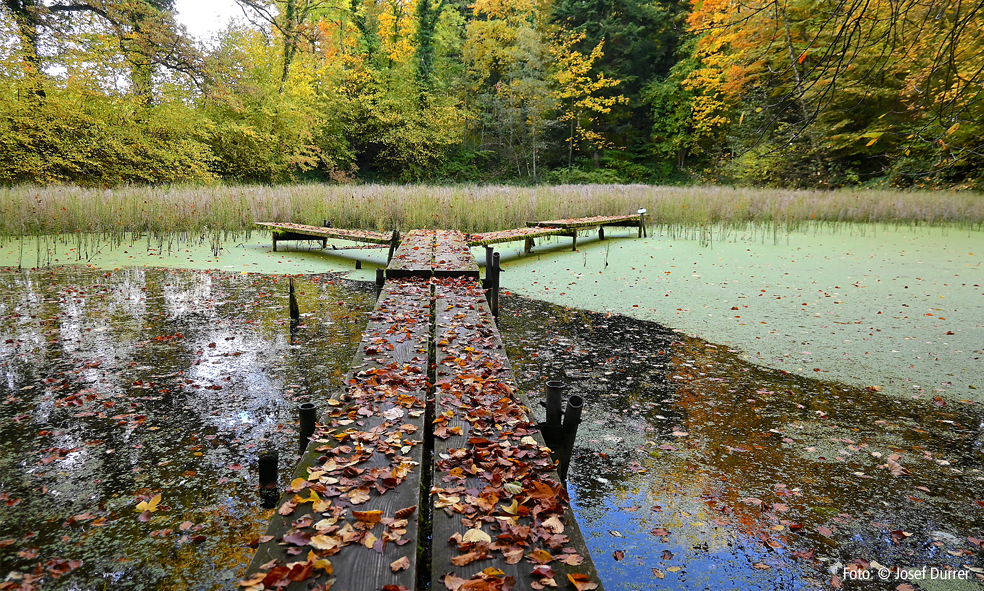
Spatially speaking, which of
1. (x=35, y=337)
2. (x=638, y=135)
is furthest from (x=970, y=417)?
(x=638, y=135)

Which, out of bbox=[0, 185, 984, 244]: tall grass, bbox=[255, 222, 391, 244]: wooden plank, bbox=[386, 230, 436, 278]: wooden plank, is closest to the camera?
bbox=[386, 230, 436, 278]: wooden plank

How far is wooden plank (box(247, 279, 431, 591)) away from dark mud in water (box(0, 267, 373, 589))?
37cm

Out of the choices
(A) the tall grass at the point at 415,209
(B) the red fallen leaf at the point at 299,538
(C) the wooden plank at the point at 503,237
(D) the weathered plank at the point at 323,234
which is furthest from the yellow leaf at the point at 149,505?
(A) the tall grass at the point at 415,209

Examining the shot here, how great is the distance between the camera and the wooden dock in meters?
0.98

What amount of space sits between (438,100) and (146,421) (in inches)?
822

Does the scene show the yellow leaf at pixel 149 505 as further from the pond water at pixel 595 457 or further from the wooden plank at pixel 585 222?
the wooden plank at pixel 585 222

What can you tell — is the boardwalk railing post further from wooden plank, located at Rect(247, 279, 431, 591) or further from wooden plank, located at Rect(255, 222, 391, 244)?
wooden plank, located at Rect(255, 222, 391, 244)

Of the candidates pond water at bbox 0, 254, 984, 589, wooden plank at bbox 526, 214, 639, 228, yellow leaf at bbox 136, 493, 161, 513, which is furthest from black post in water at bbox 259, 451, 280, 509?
wooden plank at bbox 526, 214, 639, 228

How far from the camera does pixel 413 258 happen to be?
4266 millimetres

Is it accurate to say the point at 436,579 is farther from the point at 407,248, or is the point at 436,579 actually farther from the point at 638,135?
the point at 638,135

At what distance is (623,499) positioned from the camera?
1719 mm

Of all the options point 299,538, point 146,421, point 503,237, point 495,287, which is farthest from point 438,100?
point 299,538

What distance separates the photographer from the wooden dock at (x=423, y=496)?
98 centimetres

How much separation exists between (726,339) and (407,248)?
2742 millimetres
